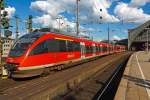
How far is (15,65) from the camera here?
1961 cm

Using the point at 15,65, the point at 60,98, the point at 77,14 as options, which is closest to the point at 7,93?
the point at 60,98

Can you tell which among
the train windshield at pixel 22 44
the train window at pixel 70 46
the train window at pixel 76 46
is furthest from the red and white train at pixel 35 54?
the train window at pixel 76 46

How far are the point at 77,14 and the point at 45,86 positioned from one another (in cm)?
2982

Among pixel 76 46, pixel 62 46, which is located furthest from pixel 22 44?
pixel 76 46

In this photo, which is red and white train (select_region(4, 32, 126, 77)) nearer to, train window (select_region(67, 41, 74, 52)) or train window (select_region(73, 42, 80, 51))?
train window (select_region(67, 41, 74, 52))

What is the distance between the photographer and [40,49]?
21.5 m

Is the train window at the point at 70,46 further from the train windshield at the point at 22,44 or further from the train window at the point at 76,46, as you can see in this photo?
the train windshield at the point at 22,44

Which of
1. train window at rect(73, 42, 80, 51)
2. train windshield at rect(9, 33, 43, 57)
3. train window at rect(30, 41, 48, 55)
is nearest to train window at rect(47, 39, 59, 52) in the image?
train window at rect(30, 41, 48, 55)

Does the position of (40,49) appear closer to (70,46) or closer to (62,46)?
(62,46)

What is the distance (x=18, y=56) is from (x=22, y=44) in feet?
4.24

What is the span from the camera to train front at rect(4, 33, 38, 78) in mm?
19609

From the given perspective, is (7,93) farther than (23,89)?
No

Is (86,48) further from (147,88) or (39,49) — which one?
(147,88)

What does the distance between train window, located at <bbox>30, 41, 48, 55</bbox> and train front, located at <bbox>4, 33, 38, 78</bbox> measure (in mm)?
443
